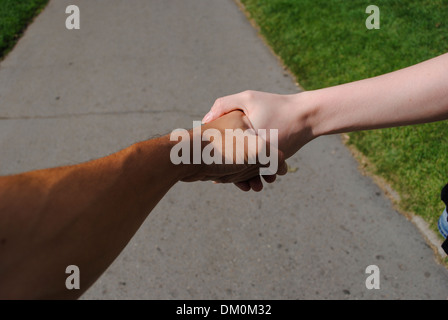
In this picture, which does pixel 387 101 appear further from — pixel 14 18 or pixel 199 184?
pixel 14 18

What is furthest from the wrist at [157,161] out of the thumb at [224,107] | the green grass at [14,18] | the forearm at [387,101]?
the green grass at [14,18]

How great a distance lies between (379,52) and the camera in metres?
4.32

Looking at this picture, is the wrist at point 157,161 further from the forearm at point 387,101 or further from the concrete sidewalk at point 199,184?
the concrete sidewalk at point 199,184

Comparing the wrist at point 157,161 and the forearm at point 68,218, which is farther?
the wrist at point 157,161

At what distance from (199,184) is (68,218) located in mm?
2269

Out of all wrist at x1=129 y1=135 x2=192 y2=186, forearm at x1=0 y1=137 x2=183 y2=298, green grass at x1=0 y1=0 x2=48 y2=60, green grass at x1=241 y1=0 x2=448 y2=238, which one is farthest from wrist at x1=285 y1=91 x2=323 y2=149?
green grass at x1=0 y1=0 x2=48 y2=60

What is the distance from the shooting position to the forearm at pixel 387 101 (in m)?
1.66

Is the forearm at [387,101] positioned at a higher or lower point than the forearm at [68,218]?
higher

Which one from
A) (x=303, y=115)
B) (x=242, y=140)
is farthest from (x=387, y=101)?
(x=242, y=140)

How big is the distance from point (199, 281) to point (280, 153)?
113 centimetres

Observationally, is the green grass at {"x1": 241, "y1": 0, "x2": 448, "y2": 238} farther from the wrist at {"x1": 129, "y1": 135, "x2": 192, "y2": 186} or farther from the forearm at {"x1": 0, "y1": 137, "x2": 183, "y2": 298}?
the forearm at {"x1": 0, "y1": 137, "x2": 183, "y2": 298}

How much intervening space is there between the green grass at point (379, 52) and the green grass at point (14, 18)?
306 cm
